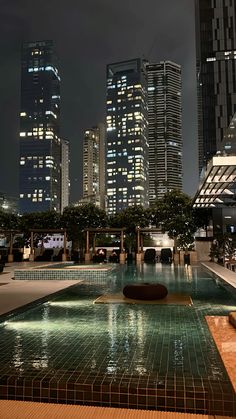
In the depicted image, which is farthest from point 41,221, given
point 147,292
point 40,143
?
point 40,143

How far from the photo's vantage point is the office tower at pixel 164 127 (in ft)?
512

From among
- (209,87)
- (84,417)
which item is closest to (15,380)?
(84,417)

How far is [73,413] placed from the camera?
3527 mm

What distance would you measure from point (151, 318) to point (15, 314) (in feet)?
8.72

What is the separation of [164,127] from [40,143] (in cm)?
5515

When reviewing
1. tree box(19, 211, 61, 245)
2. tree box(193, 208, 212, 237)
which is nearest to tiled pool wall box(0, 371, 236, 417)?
tree box(193, 208, 212, 237)

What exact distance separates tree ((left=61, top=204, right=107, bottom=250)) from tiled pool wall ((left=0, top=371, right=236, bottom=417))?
90.1 feet

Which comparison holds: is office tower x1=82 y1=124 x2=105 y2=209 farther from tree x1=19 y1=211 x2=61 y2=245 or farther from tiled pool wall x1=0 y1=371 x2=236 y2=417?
tiled pool wall x1=0 y1=371 x2=236 y2=417

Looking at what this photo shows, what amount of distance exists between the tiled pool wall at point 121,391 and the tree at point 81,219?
90.1 ft

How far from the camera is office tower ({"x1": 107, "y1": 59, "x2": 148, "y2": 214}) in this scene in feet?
477

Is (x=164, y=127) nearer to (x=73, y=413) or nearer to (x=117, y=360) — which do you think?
(x=117, y=360)

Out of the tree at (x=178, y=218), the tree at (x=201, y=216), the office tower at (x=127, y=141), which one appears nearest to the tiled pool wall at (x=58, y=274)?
the tree at (x=178, y=218)

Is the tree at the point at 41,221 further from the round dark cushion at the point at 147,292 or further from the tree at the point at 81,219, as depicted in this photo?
the round dark cushion at the point at 147,292

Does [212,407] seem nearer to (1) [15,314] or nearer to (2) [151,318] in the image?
(2) [151,318]
